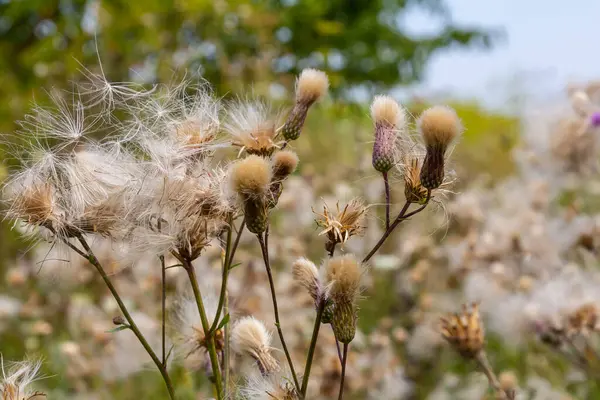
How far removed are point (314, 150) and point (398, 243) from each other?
352 centimetres

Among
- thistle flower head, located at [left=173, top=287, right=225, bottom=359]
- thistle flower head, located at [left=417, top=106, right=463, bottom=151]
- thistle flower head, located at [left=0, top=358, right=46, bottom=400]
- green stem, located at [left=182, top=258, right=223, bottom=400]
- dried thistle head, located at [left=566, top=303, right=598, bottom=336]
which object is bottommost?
thistle flower head, located at [left=0, top=358, right=46, bottom=400]

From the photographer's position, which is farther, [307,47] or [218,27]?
[307,47]

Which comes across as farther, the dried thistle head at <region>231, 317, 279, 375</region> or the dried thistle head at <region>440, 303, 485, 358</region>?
the dried thistle head at <region>440, 303, 485, 358</region>

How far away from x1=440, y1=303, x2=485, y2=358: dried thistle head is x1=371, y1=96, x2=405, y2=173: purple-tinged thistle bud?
1.79 feet

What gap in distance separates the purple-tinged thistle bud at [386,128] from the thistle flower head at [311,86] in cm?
12

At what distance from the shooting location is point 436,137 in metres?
1.02

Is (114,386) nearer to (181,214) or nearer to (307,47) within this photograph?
(181,214)

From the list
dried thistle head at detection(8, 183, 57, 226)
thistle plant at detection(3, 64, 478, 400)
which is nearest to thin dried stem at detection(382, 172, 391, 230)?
thistle plant at detection(3, 64, 478, 400)

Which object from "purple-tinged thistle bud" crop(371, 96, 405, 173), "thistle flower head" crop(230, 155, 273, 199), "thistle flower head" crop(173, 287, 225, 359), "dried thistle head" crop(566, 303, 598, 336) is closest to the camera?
"thistle flower head" crop(230, 155, 273, 199)

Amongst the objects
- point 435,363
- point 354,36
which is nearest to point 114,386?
point 435,363

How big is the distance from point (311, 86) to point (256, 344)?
0.42 meters

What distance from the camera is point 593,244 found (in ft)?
8.54

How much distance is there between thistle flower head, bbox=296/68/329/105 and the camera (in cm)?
116

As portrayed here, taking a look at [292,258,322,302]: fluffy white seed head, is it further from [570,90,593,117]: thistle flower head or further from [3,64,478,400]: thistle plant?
[570,90,593,117]: thistle flower head
